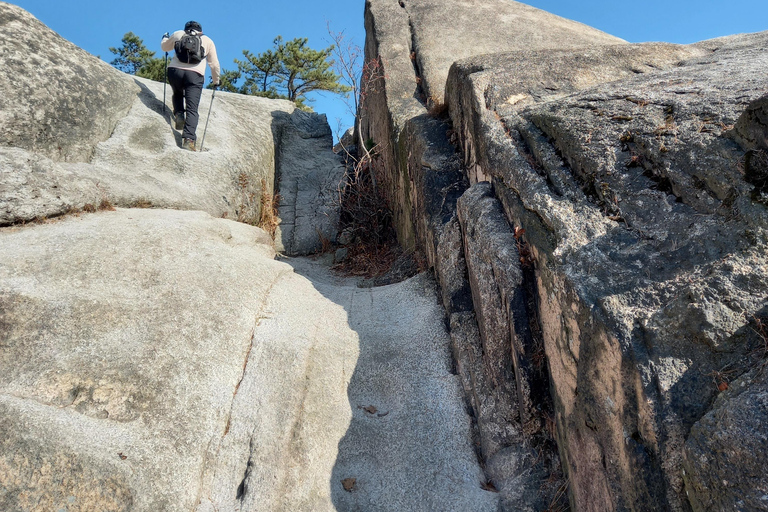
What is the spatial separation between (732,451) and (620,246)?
170 cm

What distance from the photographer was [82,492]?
3.60 meters

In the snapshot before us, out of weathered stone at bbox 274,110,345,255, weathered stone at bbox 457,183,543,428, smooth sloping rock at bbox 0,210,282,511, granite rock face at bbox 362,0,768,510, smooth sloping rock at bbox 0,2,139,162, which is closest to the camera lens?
granite rock face at bbox 362,0,768,510

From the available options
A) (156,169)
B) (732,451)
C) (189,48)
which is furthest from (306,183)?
(732,451)

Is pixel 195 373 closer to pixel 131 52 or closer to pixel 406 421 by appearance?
pixel 406 421

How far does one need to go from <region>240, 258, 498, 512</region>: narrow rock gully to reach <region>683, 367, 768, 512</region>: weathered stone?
180 cm

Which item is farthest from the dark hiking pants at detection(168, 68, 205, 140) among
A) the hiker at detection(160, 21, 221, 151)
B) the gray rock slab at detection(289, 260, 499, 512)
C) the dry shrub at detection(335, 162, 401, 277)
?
the gray rock slab at detection(289, 260, 499, 512)

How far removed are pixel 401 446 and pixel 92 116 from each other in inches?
282

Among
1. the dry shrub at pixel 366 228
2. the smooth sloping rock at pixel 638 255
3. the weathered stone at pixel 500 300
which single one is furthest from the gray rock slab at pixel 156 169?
the smooth sloping rock at pixel 638 255

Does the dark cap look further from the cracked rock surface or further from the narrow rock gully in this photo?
the narrow rock gully

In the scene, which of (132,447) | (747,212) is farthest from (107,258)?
(747,212)

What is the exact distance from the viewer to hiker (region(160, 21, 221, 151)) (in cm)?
942

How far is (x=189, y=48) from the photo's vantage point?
932 cm

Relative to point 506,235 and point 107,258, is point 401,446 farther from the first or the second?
point 107,258

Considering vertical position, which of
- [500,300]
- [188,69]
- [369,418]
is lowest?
[369,418]
